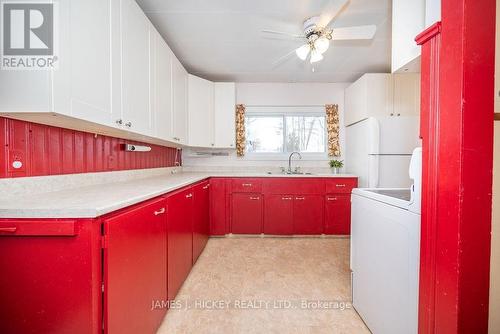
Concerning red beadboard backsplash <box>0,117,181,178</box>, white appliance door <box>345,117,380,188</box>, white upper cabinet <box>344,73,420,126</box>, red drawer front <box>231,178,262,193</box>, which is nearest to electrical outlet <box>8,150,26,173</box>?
red beadboard backsplash <box>0,117,181,178</box>

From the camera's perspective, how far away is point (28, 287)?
815mm

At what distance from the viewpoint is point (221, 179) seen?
3086 mm

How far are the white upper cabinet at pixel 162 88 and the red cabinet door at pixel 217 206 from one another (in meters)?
0.96

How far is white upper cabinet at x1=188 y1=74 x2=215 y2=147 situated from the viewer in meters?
3.09

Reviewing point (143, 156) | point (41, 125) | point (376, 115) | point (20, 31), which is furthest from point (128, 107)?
point (376, 115)

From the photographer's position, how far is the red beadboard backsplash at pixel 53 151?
110 centimetres

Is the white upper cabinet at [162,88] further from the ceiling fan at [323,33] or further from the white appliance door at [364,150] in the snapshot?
the white appliance door at [364,150]

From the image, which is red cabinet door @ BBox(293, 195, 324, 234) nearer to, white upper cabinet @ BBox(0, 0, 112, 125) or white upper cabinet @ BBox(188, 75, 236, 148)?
white upper cabinet @ BBox(188, 75, 236, 148)

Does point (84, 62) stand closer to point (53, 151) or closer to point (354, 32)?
point (53, 151)

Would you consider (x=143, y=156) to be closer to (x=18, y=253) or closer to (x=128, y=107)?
(x=128, y=107)

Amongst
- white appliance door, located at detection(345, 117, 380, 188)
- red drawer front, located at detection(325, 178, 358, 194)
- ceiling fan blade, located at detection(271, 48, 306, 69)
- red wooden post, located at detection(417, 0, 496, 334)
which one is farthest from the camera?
red drawer front, located at detection(325, 178, 358, 194)

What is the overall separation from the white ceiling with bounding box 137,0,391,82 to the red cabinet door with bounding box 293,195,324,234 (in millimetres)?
1847

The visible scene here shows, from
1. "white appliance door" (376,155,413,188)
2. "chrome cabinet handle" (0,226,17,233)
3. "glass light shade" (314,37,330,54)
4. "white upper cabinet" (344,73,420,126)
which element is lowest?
"chrome cabinet handle" (0,226,17,233)

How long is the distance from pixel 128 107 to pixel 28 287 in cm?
116
